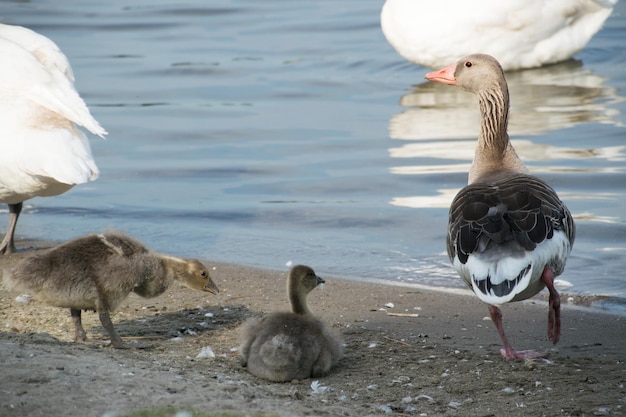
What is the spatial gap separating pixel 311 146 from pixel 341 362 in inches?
253

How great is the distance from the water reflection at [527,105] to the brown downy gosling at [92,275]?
670 cm

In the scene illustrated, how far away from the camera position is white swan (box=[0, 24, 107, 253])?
7.50 metres

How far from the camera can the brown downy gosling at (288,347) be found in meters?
5.57

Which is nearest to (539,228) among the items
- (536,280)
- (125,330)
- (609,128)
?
(536,280)

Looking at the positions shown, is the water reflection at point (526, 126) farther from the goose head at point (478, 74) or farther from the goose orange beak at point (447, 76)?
the goose head at point (478, 74)

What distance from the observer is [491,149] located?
24.1ft

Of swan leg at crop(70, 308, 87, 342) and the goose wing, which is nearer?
the goose wing

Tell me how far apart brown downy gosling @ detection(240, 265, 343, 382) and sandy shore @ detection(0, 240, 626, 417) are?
0.25 ft

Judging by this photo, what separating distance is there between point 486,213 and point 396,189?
4.73m

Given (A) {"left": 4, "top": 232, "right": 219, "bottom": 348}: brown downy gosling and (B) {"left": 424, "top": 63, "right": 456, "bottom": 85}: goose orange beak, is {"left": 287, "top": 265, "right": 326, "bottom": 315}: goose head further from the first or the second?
(B) {"left": 424, "top": 63, "right": 456, "bottom": 85}: goose orange beak

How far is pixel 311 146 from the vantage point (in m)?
12.2

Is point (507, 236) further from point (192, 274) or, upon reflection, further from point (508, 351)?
point (192, 274)

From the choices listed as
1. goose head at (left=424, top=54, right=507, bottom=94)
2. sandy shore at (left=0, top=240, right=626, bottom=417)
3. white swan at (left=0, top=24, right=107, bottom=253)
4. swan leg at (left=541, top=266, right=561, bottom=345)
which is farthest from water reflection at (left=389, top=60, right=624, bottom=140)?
swan leg at (left=541, top=266, right=561, bottom=345)

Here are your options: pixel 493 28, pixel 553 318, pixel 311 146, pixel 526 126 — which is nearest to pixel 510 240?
pixel 553 318
